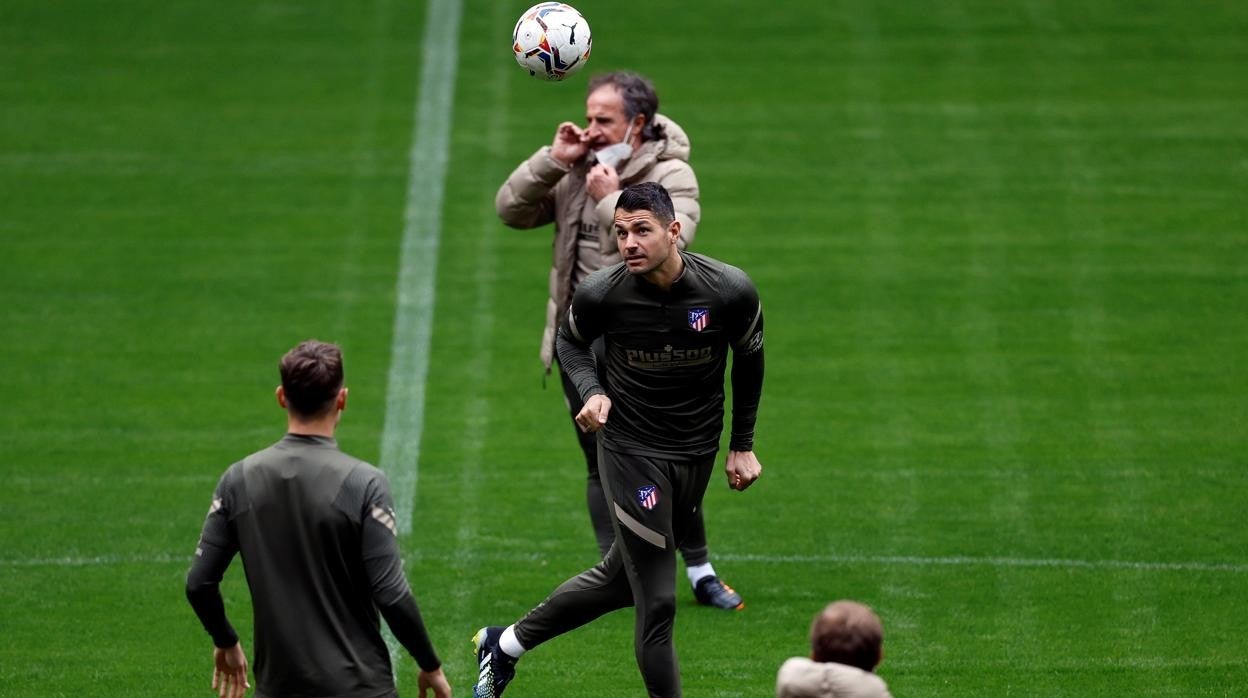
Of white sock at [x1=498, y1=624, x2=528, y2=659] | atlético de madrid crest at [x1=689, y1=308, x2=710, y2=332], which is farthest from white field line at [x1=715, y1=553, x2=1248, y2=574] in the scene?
atlético de madrid crest at [x1=689, y1=308, x2=710, y2=332]

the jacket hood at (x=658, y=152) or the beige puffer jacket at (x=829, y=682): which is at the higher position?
the jacket hood at (x=658, y=152)

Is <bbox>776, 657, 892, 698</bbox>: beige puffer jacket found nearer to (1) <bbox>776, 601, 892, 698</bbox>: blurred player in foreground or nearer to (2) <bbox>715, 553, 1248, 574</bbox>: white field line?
(1) <bbox>776, 601, 892, 698</bbox>: blurred player in foreground

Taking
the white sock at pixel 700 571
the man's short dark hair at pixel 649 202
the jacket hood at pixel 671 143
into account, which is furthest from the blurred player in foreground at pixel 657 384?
the white sock at pixel 700 571

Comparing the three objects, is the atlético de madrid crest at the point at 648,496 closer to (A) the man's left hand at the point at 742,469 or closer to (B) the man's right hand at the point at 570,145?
(A) the man's left hand at the point at 742,469

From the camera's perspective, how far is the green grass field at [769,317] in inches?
326

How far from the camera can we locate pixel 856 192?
14.5 meters

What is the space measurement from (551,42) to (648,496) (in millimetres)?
2694

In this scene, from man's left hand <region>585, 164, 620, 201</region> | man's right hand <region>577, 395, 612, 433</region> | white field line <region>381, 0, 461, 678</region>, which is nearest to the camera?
man's right hand <region>577, 395, 612, 433</region>

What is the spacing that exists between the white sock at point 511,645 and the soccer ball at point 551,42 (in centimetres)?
277

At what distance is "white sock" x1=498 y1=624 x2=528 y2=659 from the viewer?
709cm

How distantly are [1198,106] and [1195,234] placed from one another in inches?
101

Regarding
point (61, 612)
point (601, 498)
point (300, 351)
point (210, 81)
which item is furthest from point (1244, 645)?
point (210, 81)

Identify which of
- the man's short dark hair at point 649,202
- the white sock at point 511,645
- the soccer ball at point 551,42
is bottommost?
→ the white sock at point 511,645

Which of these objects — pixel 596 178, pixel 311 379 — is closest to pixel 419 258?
pixel 596 178
